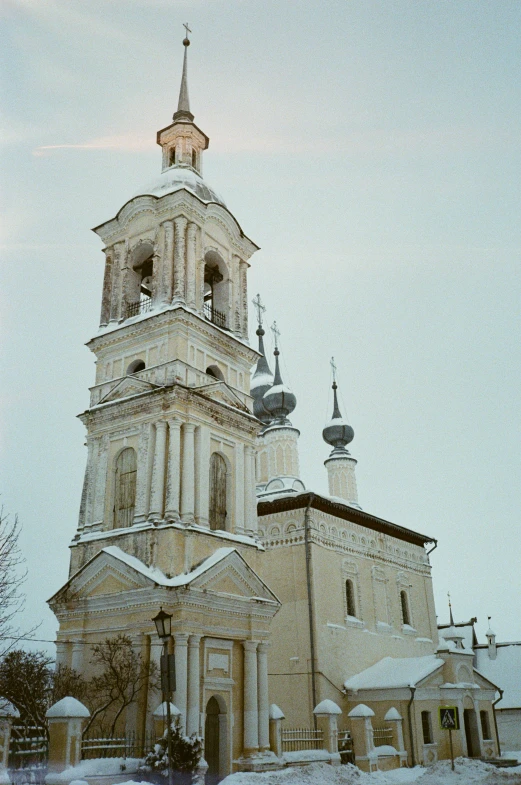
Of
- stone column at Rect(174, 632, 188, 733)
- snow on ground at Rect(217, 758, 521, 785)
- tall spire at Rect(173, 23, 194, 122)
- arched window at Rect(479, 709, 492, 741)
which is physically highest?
tall spire at Rect(173, 23, 194, 122)

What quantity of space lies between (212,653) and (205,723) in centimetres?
177

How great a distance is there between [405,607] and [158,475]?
654 inches

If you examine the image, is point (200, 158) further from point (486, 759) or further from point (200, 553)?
point (486, 759)

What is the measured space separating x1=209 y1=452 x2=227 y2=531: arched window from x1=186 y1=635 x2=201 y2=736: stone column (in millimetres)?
3834

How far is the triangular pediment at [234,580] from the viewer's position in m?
19.0

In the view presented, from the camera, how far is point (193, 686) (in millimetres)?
17547

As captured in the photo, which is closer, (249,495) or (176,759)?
(176,759)

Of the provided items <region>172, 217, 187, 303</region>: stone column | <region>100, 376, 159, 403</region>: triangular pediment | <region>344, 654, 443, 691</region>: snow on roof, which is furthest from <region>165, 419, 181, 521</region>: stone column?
<region>344, 654, 443, 691</region>: snow on roof

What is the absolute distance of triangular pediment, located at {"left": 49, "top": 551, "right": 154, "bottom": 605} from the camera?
18766mm

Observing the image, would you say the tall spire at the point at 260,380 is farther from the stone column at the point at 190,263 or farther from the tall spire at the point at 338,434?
the stone column at the point at 190,263

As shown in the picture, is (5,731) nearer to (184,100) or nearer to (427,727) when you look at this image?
(427,727)

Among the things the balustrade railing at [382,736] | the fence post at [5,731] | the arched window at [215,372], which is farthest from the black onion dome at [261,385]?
the fence post at [5,731]

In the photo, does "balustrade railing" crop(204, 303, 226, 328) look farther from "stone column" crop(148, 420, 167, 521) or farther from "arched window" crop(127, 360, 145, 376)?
"stone column" crop(148, 420, 167, 521)

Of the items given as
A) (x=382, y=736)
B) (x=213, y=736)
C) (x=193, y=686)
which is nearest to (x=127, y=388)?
(x=193, y=686)
